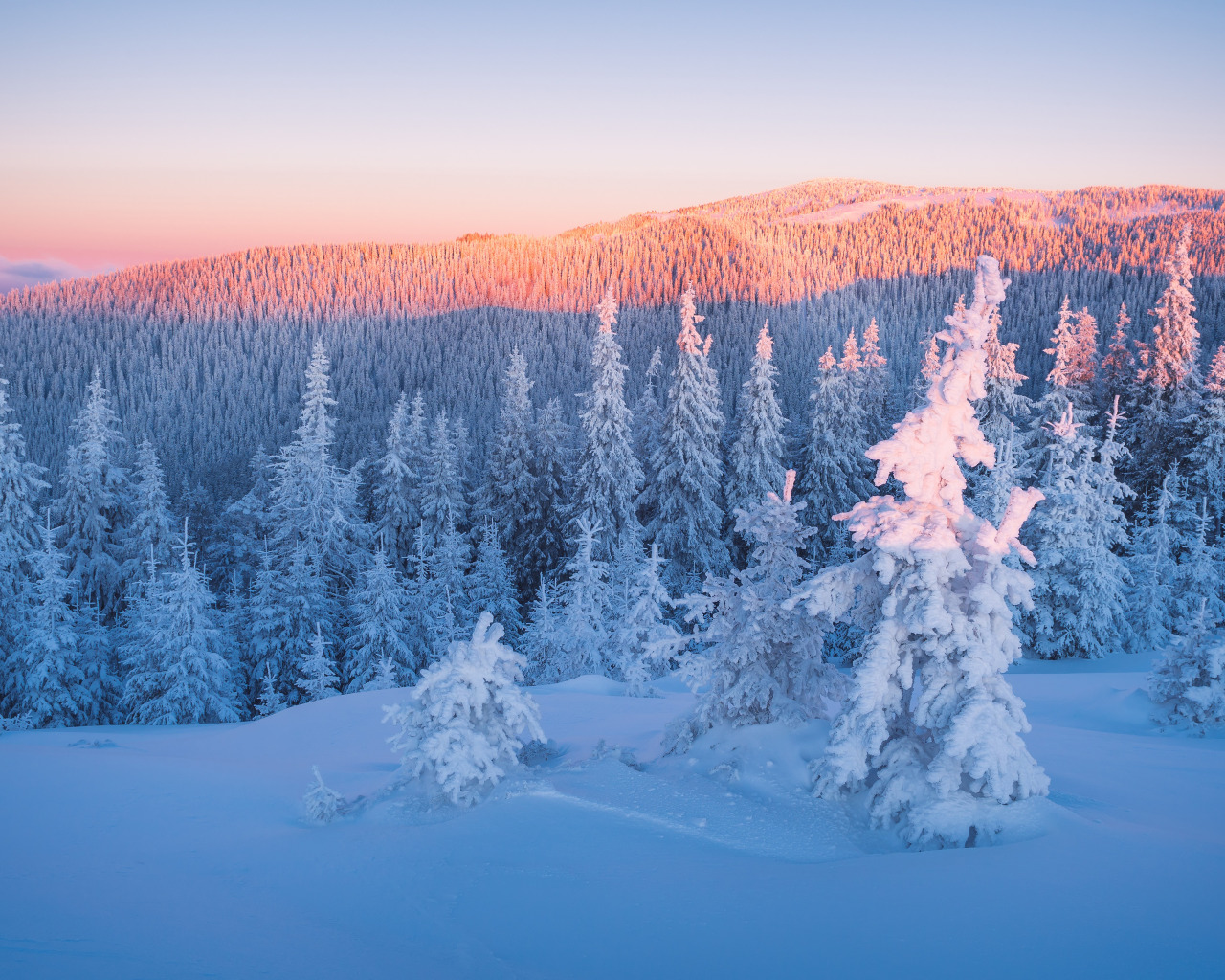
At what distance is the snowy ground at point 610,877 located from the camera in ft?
18.5

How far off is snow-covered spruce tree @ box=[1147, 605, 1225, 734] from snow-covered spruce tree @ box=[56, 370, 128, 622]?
3585cm

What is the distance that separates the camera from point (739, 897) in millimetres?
6551

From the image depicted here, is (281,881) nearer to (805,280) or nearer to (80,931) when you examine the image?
(80,931)

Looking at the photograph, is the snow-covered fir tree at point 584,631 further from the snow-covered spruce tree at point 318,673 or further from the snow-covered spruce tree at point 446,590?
the snow-covered spruce tree at point 318,673

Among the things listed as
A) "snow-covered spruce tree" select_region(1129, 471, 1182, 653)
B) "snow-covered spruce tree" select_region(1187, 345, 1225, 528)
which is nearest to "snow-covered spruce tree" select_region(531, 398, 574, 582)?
"snow-covered spruce tree" select_region(1129, 471, 1182, 653)

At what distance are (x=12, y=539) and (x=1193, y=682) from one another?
3267cm

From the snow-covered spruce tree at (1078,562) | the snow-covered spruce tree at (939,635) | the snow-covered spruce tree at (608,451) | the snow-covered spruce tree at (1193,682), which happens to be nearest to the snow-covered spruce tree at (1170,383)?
the snow-covered spruce tree at (1078,562)

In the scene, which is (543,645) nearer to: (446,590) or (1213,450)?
(446,590)

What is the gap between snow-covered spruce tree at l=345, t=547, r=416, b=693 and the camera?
29.3 metres

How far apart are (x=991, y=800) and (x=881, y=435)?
32990 mm

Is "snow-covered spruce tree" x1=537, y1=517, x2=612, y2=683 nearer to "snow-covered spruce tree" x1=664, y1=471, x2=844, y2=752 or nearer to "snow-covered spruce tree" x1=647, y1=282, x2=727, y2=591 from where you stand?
"snow-covered spruce tree" x1=647, y1=282, x2=727, y2=591

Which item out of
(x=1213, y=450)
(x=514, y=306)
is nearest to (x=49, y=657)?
(x=1213, y=450)

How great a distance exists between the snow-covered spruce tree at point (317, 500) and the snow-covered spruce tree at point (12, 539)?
8.71 m

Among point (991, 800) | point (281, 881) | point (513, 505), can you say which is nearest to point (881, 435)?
point (513, 505)
